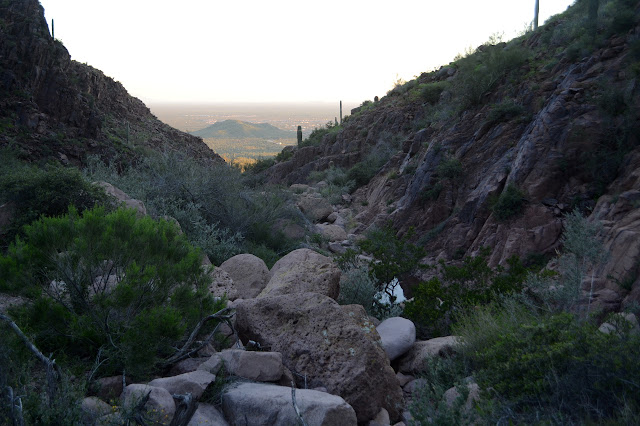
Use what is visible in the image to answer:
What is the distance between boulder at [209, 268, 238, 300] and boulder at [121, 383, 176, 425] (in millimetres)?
2947

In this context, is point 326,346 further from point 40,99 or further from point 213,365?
point 40,99

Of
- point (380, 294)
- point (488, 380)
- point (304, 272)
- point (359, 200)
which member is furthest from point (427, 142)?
point (488, 380)

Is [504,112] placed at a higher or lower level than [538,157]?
higher

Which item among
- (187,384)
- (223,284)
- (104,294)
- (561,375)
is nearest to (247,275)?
(223,284)

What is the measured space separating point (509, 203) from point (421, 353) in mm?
6995

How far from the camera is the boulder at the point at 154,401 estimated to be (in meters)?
3.08

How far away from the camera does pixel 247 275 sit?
24.4 feet

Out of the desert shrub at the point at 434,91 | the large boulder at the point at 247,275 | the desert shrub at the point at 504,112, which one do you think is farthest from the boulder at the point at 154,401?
the desert shrub at the point at 434,91

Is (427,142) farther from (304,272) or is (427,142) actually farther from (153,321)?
(153,321)

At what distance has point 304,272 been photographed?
650 cm

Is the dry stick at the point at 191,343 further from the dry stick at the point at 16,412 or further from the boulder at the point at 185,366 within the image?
the dry stick at the point at 16,412

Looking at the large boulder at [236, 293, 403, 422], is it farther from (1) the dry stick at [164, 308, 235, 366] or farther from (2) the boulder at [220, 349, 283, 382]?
(1) the dry stick at [164, 308, 235, 366]

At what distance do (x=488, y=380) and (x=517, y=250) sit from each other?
725 cm

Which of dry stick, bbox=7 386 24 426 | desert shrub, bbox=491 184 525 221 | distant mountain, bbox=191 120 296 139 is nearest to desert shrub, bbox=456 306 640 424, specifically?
dry stick, bbox=7 386 24 426
